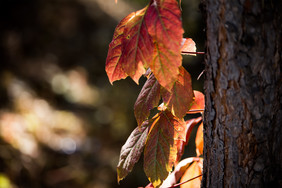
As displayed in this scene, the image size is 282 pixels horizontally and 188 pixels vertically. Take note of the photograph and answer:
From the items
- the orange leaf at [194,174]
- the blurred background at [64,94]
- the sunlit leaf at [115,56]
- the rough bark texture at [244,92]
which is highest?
the blurred background at [64,94]

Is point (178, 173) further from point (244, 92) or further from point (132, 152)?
point (244, 92)

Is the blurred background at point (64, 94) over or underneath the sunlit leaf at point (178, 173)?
over

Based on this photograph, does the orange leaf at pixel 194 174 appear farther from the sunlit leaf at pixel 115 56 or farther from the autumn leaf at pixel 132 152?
the sunlit leaf at pixel 115 56

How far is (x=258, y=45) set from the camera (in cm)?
44

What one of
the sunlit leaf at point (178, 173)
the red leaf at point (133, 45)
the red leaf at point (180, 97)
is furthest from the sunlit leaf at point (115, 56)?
the sunlit leaf at point (178, 173)

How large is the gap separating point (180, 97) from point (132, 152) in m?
0.18

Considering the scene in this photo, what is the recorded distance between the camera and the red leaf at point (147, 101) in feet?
1.79

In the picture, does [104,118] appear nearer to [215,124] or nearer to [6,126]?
[6,126]

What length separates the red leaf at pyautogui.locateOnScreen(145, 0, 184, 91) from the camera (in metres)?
0.42

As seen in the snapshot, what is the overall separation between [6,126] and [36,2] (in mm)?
2629

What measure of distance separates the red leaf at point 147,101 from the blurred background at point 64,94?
211 cm

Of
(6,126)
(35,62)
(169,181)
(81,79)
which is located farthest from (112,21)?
(169,181)

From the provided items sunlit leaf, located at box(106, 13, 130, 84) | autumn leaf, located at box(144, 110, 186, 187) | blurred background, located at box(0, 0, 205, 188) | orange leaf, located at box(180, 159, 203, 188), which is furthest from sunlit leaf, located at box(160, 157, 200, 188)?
blurred background, located at box(0, 0, 205, 188)

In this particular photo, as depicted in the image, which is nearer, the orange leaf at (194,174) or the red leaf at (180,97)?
the red leaf at (180,97)
